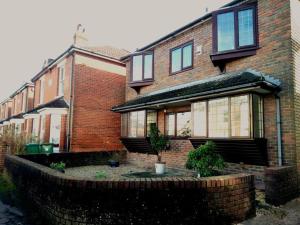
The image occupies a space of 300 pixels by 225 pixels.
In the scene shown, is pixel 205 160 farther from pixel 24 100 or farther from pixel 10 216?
pixel 24 100

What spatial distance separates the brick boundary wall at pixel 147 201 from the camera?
12.7 feet

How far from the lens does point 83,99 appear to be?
1482 centimetres

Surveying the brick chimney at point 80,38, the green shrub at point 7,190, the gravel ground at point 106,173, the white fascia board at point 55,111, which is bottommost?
the green shrub at point 7,190

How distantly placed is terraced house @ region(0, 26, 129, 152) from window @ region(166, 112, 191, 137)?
556cm

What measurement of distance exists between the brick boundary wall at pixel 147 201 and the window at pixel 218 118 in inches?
148

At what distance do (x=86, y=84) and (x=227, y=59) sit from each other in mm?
9303

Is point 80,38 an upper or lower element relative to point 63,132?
upper

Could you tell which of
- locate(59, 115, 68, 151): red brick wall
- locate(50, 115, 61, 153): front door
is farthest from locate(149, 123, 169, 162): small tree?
locate(50, 115, 61, 153): front door

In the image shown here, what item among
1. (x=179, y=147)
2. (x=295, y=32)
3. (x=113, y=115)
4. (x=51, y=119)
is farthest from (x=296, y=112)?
(x=51, y=119)

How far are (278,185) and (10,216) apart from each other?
6585 millimetres

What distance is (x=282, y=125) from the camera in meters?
7.28

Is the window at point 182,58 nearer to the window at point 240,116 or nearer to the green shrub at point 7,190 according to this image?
the window at point 240,116

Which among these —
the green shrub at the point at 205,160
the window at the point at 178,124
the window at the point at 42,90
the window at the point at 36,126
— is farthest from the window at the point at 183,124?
the window at the point at 42,90

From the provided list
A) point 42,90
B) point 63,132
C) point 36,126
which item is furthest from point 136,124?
point 42,90
